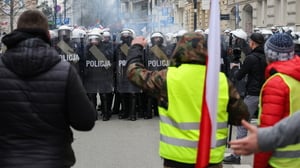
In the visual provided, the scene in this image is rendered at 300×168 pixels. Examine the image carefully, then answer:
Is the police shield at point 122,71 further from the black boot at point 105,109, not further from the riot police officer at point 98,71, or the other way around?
the black boot at point 105,109

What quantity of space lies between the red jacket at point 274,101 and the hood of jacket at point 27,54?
1.44 meters

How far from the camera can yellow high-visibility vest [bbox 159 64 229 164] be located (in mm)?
4055

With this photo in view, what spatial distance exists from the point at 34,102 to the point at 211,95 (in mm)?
1065

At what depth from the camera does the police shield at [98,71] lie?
13.1 metres

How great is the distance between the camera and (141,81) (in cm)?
431

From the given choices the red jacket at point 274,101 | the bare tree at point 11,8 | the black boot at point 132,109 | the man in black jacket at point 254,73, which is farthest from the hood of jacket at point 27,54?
the bare tree at point 11,8

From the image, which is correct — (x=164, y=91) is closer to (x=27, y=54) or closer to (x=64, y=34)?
(x=27, y=54)

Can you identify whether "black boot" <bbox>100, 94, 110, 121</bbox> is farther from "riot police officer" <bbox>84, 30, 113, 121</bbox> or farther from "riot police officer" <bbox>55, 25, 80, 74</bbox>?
"riot police officer" <bbox>55, 25, 80, 74</bbox>

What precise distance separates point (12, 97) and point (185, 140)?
116 cm

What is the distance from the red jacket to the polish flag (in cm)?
59

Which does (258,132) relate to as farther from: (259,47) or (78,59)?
(78,59)

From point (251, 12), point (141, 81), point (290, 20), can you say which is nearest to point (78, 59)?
point (141, 81)

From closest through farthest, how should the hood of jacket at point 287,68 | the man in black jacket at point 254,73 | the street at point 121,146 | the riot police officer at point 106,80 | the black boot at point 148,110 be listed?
the hood of jacket at point 287,68 < the man in black jacket at point 254,73 < the street at point 121,146 < the riot police officer at point 106,80 < the black boot at point 148,110

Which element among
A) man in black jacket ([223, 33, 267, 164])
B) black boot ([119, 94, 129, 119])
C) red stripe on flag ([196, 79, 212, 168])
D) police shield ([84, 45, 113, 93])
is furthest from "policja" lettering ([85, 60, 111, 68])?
red stripe on flag ([196, 79, 212, 168])
